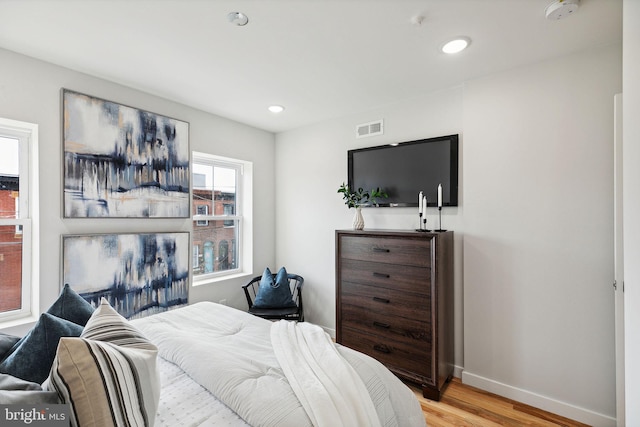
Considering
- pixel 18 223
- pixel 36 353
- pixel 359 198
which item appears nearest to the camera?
pixel 36 353

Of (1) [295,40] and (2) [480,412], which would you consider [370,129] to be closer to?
(1) [295,40]

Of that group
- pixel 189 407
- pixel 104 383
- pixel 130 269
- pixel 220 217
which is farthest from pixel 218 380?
pixel 220 217

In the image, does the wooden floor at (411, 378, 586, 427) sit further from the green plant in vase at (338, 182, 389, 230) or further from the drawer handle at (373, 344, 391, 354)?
the green plant in vase at (338, 182, 389, 230)

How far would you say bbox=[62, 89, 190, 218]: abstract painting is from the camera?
7.52 feet

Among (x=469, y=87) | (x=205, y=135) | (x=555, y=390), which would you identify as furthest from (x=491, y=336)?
(x=205, y=135)

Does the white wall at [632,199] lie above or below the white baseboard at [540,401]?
above

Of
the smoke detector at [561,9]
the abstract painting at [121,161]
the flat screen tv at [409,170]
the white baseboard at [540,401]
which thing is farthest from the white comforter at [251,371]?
the smoke detector at [561,9]

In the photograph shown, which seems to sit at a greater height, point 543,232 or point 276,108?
point 276,108

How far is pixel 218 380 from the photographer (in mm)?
1281

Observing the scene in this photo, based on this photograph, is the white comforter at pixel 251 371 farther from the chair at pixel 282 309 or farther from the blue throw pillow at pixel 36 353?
the chair at pixel 282 309

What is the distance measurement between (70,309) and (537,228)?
2968 millimetres

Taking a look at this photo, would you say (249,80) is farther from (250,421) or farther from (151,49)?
(250,421)

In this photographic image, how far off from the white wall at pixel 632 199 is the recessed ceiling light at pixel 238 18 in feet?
5.66

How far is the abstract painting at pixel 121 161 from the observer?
2291 mm
